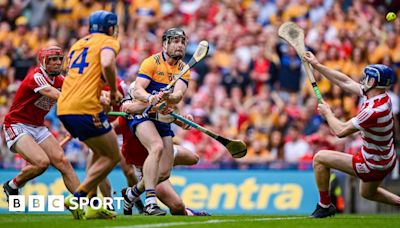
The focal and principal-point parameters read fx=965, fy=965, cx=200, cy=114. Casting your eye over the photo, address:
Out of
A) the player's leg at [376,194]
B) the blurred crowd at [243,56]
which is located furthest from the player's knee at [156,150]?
the blurred crowd at [243,56]

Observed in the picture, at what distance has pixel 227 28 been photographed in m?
21.1

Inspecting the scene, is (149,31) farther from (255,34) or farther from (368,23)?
(368,23)

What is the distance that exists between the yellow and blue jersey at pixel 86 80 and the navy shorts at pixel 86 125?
55 millimetres

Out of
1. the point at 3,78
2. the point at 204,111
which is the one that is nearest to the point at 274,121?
the point at 204,111

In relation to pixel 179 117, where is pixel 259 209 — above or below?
below

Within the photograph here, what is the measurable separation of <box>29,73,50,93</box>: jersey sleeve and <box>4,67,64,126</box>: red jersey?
0.19 ft

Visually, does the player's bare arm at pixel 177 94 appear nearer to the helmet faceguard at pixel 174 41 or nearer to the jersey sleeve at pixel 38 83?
the helmet faceguard at pixel 174 41

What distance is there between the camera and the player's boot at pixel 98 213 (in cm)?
1075

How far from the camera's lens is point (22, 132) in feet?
41.3

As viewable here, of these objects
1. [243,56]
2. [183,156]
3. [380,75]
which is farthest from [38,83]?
[243,56]

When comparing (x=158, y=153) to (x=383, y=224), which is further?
(x=158, y=153)

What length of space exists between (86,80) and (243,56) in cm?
1024

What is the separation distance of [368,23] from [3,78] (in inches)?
312

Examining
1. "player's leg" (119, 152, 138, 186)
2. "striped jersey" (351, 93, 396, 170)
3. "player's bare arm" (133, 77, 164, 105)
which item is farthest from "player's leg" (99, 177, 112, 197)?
"striped jersey" (351, 93, 396, 170)
